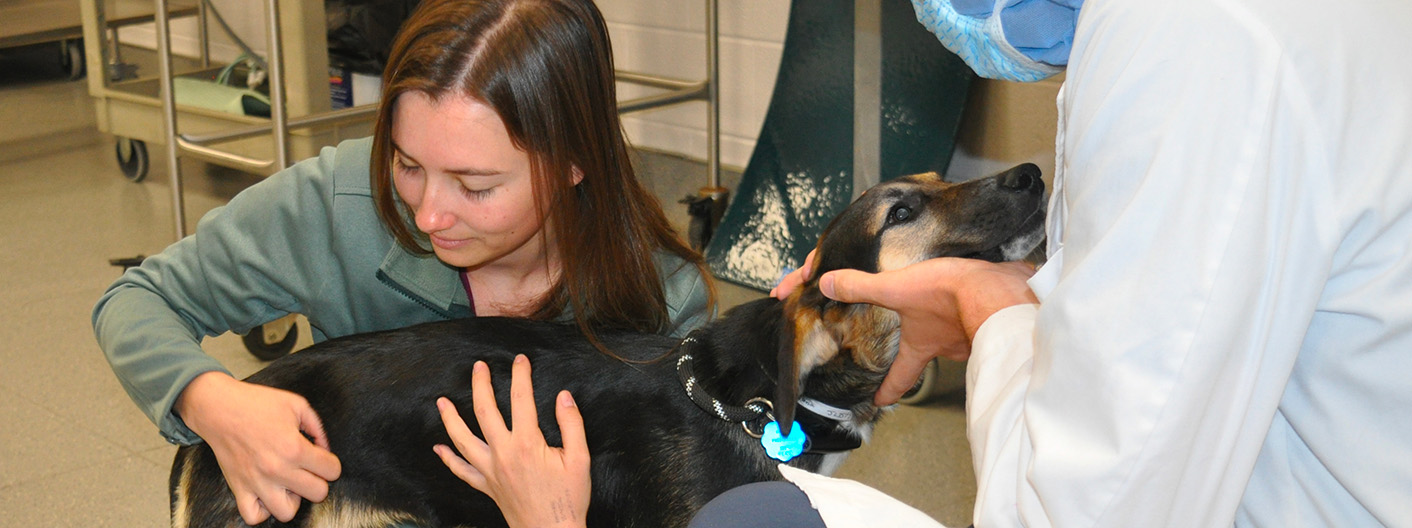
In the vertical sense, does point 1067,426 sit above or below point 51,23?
above

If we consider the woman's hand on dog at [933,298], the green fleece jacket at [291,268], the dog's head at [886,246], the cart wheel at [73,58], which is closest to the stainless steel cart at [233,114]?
the green fleece jacket at [291,268]

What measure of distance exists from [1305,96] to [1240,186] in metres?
0.07

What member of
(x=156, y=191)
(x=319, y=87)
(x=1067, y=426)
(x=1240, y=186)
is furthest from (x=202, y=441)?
(x=156, y=191)

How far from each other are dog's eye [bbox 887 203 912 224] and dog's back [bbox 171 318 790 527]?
0.41 m

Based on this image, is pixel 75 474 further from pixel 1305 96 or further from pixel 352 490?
pixel 1305 96

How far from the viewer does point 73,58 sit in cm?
651

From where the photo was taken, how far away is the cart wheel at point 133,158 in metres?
4.79

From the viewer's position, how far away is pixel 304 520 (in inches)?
60.4

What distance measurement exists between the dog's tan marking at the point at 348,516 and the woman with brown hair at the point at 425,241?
51 mm

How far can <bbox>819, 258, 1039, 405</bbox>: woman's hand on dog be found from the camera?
1.23 metres

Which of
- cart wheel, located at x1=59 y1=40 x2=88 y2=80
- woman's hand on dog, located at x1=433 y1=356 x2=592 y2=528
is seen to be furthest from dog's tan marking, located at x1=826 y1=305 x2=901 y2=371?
cart wheel, located at x1=59 y1=40 x2=88 y2=80

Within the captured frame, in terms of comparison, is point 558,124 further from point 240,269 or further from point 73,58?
point 73,58

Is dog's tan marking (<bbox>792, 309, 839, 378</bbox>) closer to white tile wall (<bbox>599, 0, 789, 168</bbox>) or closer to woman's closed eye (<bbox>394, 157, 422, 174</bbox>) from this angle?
woman's closed eye (<bbox>394, 157, 422, 174</bbox>)

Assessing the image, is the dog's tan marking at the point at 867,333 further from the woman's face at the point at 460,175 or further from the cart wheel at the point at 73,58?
the cart wheel at the point at 73,58
